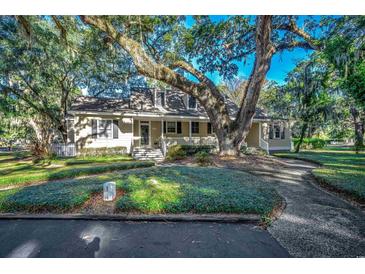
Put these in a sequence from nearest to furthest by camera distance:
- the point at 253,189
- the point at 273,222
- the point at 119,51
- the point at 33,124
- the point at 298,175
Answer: the point at 273,222 < the point at 253,189 < the point at 298,175 < the point at 119,51 < the point at 33,124

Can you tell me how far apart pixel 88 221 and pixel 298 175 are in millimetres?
7176

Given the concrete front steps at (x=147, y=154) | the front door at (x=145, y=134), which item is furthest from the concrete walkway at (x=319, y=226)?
the front door at (x=145, y=134)

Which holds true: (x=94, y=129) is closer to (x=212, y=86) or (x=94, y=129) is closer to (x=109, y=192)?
(x=212, y=86)

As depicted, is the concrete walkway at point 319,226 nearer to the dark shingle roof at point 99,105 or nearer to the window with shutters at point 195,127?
the window with shutters at point 195,127

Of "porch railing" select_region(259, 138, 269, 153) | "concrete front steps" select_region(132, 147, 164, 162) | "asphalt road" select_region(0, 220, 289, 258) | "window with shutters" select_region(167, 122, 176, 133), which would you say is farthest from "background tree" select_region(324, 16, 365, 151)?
"window with shutters" select_region(167, 122, 176, 133)

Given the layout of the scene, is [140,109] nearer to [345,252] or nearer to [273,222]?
[273,222]

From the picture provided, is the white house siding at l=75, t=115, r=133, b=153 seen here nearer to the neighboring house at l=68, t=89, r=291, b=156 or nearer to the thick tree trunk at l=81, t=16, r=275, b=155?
the neighboring house at l=68, t=89, r=291, b=156

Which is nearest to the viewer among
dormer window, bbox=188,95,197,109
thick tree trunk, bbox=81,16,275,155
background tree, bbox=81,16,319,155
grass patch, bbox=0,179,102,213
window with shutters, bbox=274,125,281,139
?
grass patch, bbox=0,179,102,213

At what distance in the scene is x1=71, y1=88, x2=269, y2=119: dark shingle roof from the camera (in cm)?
1325

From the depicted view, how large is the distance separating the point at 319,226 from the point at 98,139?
13.2 metres

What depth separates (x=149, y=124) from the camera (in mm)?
14984

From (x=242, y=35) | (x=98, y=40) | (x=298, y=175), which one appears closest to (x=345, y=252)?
(x=298, y=175)

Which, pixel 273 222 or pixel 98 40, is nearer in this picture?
pixel 273 222

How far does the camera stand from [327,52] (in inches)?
217
